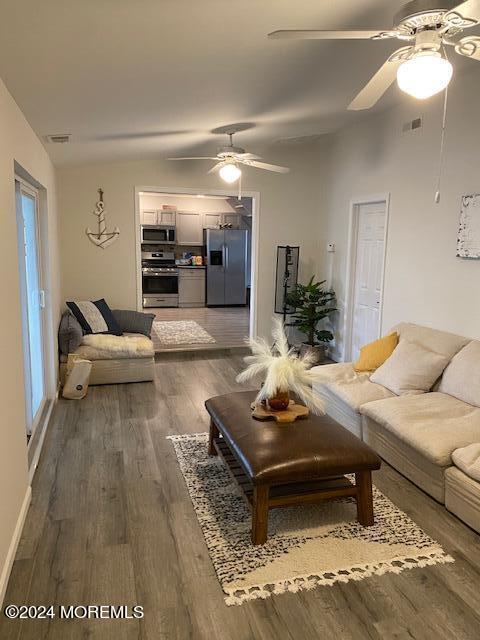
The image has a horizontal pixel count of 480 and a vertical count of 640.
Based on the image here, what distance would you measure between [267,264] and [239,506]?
412 centimetres

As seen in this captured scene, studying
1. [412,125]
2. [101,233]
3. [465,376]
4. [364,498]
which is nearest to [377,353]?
[465,376]

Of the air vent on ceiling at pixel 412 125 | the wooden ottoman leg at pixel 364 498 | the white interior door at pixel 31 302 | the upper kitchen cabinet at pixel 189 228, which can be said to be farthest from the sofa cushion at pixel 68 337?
the upper kitchen cabinet at pixel 189 228

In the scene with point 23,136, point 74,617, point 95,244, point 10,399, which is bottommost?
point 74,617

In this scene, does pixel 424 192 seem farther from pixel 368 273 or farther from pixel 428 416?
pixel 428 416

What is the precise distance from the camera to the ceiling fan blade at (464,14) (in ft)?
5.22

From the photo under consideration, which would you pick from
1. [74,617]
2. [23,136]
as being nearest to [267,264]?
[23,136]

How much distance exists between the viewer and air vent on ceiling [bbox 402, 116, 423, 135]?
13.7ft

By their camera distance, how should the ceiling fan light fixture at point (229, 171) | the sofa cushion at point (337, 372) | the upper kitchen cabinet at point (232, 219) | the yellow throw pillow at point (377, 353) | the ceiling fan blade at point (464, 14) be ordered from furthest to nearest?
the upper kitchen cabinet at point (232, 219) → the ceiling fan light fixture at point (229, 171) → the yellow throw pillow at point (377, 353) → the sofa cushion at point (337, 372) → the ceiling fan blade at point (464, 14)

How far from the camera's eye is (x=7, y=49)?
1.89 meters

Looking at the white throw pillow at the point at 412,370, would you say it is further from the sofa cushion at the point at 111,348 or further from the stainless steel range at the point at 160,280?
the stainless steel range at the point at 160,280

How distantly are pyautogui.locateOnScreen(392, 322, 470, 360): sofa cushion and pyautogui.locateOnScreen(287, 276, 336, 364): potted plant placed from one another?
1.68 m

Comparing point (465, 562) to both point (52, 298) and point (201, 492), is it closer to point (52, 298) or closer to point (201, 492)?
point (201, 492)

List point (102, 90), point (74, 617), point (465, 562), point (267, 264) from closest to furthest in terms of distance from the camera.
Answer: point (74, 617) → point (465, 562) → point (102, 90) → point (267, 264)

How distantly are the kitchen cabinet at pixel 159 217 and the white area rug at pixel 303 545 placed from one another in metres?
8.01
